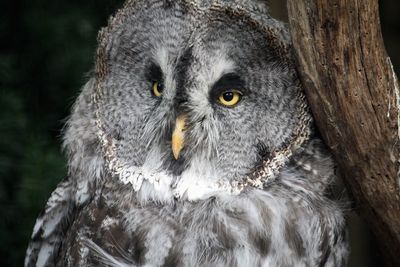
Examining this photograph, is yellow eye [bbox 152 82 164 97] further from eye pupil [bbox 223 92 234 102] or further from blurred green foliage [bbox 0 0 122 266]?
blurred green foliage [bbox 0 0 122 266]

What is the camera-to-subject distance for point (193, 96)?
1.85 metres

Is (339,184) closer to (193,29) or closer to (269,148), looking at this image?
(269,148)

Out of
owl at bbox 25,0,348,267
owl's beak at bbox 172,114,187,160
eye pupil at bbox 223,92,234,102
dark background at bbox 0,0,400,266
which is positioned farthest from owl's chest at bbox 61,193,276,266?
dark background at bbox 0,0,400,266

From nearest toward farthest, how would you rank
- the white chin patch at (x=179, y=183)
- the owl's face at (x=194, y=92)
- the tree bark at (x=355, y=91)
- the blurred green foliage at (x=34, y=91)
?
1. the tree bark at (x=355, y=91)
2. the owl's face at (x=194, y=92)
3. the white chin patch at (x=179, y=183)
4. the blurred green foliage at (x=34, y=91)

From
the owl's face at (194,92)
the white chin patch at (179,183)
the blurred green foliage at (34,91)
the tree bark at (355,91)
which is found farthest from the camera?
the blurred green foliage at (34,91)

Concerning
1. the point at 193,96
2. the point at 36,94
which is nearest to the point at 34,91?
the point at 36,94

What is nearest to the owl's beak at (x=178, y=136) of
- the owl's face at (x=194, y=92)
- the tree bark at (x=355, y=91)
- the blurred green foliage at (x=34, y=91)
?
the owl's face at (x=194, y=92)

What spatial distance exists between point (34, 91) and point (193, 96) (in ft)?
3.94

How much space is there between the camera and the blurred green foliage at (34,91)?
106 inches

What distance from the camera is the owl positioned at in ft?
6.11

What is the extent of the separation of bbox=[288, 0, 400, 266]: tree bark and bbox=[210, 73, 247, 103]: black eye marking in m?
0.16

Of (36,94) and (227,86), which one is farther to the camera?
(36,94)

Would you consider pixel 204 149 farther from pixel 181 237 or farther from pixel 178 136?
pixel 181 237

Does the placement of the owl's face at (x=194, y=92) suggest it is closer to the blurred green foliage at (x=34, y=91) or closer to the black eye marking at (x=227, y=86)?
the black eye marking at (x=227, y=86)
